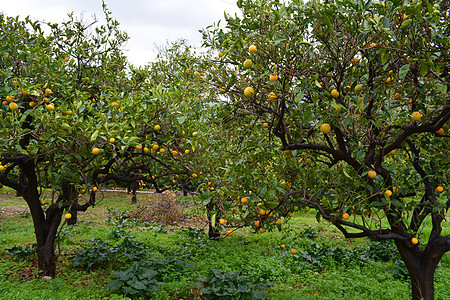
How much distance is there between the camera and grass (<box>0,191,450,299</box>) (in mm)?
4647

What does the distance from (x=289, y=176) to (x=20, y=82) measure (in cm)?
355

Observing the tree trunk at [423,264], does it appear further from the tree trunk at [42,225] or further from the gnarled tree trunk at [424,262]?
the tree trunk at [42,225]

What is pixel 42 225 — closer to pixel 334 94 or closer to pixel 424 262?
pixel 334 94

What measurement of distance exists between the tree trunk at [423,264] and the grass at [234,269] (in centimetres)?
126

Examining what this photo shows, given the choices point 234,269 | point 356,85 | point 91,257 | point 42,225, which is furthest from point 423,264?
point 42,225

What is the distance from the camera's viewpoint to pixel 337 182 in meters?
3.51

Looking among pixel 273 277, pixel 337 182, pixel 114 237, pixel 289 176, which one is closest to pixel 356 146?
pixel 337 182

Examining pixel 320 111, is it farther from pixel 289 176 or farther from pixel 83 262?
pixel 83 262

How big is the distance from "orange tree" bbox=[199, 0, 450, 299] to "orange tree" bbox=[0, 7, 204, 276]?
119 cm

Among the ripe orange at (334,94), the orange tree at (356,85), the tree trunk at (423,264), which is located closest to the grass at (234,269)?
the tree trunk at (423,264)

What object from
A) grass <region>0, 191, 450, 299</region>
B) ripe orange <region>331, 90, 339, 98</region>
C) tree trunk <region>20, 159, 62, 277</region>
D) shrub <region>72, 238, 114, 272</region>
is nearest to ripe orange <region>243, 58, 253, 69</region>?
ripe orange <region>331, 90, 339, 98</region>

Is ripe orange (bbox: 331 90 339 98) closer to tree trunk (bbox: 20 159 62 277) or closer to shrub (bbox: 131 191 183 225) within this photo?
tree trunk (bbox: 20 159 62 277)

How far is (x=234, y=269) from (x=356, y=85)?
171 inches

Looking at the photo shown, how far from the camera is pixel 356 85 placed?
9.52 feet
